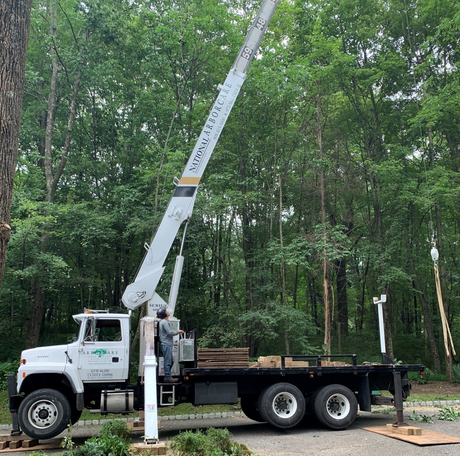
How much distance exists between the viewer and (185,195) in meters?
9.98

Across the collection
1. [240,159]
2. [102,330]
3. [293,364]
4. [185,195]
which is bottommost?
[293,364]

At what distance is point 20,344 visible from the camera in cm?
1753

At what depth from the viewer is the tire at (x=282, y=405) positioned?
29.6 feet

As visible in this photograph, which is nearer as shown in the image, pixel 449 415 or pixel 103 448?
pixel 103 448

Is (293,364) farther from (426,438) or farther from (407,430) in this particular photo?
(426,438)

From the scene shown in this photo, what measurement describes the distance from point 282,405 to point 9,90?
26.0 feet

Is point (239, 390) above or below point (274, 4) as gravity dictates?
below

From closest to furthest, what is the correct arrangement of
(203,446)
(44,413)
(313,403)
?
(203,446)
(44,413)
(313,403)

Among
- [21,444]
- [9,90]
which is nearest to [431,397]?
[21,444]

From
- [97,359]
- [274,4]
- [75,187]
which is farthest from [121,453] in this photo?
[75,187]

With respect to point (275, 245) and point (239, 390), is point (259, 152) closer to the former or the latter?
point (275, 245)

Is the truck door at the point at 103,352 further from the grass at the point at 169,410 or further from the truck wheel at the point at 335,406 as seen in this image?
the truck wheel at the point at 335,406

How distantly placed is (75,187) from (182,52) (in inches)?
297

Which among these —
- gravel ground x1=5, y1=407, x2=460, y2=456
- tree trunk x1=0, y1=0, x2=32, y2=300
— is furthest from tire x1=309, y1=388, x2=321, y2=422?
tree trunk x1=0, y1=0, x2=32, y2=300
